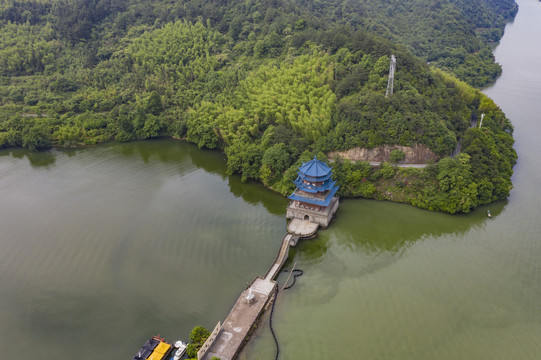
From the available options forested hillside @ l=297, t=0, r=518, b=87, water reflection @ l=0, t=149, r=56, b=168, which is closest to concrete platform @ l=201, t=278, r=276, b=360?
water reflection @ l=0, t=149, r=56, b=168

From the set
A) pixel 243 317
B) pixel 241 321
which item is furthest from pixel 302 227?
pixel 241 321

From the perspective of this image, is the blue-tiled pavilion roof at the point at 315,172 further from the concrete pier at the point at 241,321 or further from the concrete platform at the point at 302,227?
the concrete pier at the point at 241,321

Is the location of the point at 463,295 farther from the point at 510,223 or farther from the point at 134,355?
the point at 134,355

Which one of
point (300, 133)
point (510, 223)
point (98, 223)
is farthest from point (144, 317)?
point (510, 223)

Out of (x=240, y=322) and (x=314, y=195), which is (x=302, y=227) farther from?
(x=240, y=322)

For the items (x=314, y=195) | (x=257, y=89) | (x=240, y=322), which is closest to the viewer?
(x=240, y=322)

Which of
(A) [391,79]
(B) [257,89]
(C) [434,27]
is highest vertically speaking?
(A) [391,79]
